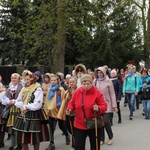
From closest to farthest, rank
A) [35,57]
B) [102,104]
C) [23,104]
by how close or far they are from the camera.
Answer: [102,104], [23,104], [35,57]

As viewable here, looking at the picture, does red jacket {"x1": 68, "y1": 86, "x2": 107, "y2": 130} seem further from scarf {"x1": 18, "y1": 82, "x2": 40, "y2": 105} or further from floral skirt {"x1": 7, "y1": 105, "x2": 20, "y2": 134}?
floral skirt {"x1": 7, "y1": 105, "x2": 20, "y2": 134}

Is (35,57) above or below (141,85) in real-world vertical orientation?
above

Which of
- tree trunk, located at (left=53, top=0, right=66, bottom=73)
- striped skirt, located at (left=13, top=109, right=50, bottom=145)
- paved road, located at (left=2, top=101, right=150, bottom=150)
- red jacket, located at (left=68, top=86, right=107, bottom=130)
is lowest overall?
paved road, located at (left=2, top=101, right=150, bottom=150)

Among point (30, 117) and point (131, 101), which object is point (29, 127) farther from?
point (131, 101)

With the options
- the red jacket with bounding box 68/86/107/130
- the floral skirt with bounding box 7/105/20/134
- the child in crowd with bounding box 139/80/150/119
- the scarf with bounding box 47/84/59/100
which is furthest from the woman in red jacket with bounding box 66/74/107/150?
the child in crowd with bounding box 139/80/150/119

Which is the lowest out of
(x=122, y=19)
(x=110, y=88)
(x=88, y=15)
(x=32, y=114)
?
(x=32, y=114)

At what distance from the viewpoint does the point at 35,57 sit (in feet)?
84.7

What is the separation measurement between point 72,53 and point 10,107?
834 inches

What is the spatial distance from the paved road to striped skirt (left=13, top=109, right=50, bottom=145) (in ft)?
4.34

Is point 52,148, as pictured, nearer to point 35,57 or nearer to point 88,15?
point 88,15

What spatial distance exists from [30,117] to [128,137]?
3.28 metres

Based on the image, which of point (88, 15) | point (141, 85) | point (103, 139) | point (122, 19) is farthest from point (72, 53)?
point (103, 139)

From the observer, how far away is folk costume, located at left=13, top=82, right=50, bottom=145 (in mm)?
5508

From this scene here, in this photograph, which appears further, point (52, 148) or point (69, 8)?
point (69, 8)
